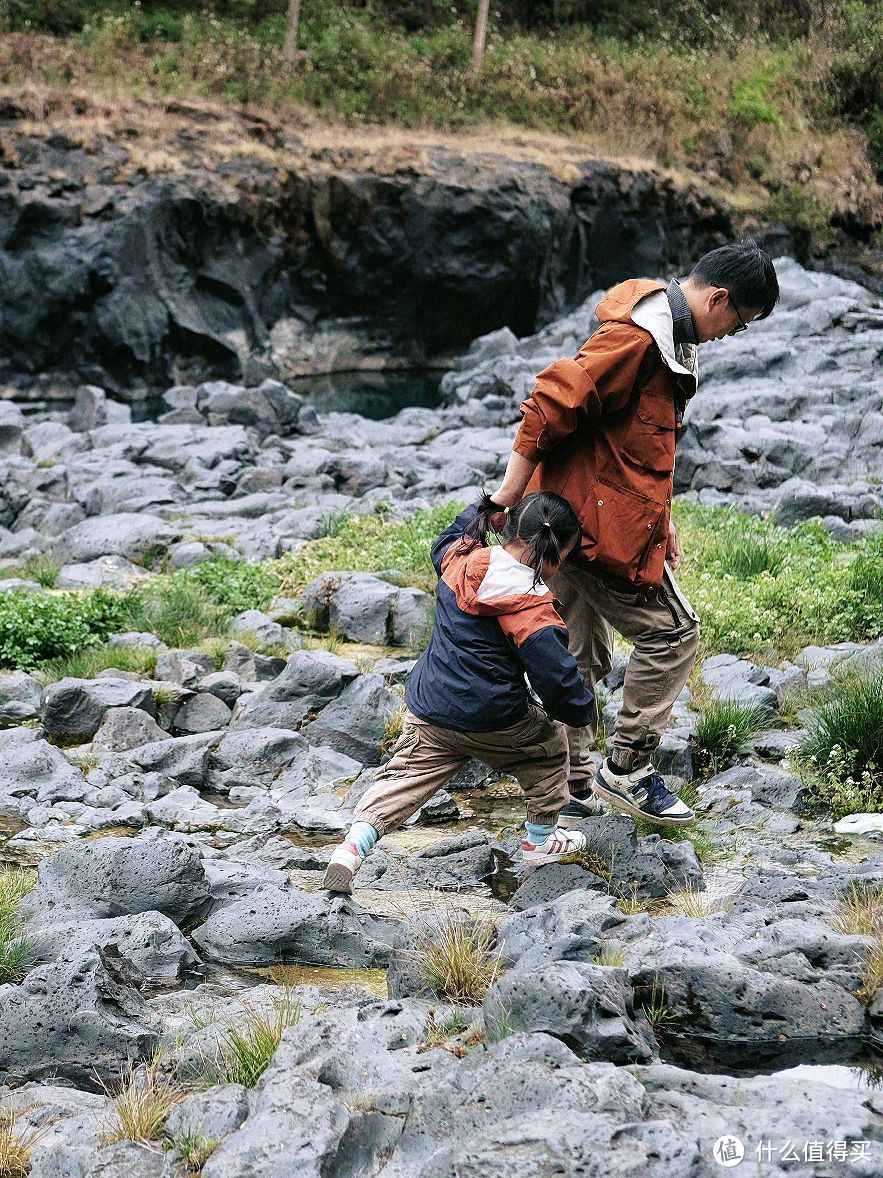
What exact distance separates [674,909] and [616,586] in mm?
1114

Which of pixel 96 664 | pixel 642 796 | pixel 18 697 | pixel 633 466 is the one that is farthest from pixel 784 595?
pixel 18 697

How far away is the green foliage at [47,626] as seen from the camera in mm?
7578

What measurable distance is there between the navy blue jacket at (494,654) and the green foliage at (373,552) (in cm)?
445

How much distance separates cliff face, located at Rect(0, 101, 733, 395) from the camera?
2266 centimetres

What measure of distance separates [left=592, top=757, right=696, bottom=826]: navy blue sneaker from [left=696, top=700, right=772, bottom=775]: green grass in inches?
48.7

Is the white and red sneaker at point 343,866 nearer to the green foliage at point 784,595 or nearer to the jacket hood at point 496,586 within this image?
the jacket hood at point 496,586

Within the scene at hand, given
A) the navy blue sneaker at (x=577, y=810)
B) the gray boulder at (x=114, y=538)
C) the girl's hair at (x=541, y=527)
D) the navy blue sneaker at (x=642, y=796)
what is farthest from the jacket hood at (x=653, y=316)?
the gray boulder at (x=114, y=538)

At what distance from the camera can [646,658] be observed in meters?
4.34

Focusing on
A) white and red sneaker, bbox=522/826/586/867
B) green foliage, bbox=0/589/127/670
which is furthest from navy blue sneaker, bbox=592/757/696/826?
green foliage, bbox=0/589/127/670

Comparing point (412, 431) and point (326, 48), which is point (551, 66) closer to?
point (326, 48)

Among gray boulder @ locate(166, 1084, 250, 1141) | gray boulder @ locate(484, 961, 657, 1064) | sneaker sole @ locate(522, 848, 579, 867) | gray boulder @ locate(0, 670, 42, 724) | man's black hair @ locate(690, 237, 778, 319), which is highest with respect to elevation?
man's black hair @ locate(690, 237, 778, 319)

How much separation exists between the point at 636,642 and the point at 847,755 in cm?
145

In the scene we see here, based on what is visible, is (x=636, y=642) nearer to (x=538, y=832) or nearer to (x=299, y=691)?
(x=538, y=832)

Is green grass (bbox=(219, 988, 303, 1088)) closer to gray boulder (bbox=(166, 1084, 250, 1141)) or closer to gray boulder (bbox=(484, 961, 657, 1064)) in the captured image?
gray boulder (bbox=(166, 1084, 250, 1141))
